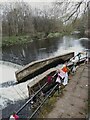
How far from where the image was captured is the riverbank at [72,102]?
613cm

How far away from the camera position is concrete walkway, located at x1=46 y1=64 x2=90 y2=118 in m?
6.14

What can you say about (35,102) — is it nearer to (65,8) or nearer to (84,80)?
(84,80)

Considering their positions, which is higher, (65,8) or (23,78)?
(65,8)

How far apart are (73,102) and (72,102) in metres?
0.03

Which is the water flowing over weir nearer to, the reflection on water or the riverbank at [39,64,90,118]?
the riverbank at [39,64,90,118]

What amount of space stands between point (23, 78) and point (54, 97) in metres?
7.45

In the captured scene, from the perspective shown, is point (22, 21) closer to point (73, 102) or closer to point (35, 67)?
point (35, 67)

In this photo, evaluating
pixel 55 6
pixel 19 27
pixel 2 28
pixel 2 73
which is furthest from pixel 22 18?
pixel 55 6

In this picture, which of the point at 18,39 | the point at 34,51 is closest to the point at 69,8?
the point at 34,51

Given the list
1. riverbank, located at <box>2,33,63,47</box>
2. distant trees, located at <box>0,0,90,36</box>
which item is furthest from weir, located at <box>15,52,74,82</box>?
distant trees, located at <box>0,0,90,36</box>

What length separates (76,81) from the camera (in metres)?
9.16

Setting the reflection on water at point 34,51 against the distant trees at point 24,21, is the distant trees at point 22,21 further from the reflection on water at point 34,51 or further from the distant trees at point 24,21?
the reflection on water at point 34,51

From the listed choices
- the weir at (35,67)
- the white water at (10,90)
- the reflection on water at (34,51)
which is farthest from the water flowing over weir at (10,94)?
the reflection on water at (34,51)

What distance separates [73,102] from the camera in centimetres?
695
